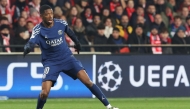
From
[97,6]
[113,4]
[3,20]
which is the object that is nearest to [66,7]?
[97,6]

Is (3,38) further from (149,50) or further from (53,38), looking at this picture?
(53,38)

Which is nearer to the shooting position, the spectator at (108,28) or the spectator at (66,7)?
the spectator at (108,28)

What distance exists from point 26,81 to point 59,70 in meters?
5.24

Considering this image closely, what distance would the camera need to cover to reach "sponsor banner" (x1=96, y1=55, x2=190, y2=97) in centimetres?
1692

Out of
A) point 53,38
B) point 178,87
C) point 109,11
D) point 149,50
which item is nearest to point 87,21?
point 109,11

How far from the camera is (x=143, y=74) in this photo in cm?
1694

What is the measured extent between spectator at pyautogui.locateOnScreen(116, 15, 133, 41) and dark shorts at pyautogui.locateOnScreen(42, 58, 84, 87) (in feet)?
22.6

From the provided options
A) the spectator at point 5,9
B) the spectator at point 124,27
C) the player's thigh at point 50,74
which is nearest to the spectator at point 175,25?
the spectator at point 124,27

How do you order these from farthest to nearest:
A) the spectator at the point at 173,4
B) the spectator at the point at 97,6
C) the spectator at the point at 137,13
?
the spectator at the point at 173,4
the spectator at the point at 97,6
the spectator at the point at 137,13

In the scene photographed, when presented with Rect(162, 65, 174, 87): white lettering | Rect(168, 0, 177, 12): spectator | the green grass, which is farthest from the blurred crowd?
the green grass

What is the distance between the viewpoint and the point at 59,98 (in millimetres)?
16750

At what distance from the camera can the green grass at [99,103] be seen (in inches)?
561

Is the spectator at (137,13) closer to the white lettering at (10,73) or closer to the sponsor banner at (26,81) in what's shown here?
the sponsor banner at (26,81)

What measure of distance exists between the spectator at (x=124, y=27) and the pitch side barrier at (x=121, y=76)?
64.7 inches
